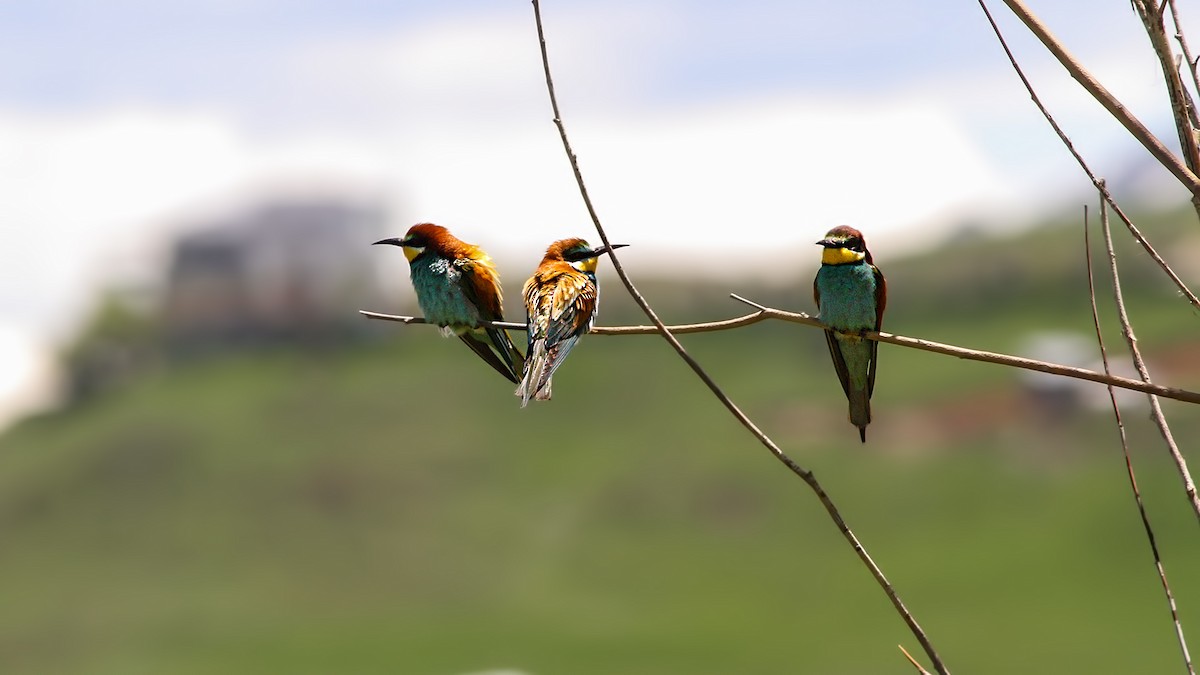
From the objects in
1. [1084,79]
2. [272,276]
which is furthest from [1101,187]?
[272,276]

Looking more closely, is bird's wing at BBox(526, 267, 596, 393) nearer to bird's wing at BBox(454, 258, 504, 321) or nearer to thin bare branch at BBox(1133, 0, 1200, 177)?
bird's wing at BBox(454, 258, 504, 321)

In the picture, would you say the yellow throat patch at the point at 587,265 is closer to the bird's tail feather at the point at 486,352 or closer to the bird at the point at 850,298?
the bird's tail feather at the point at 486,352

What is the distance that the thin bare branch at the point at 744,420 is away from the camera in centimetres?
166

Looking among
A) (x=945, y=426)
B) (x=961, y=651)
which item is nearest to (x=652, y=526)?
(x=945, y=426)

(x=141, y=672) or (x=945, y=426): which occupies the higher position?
(x=945, y=426)

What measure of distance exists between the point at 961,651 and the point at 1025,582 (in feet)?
13.2

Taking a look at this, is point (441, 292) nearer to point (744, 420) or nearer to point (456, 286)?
point (456, 286)

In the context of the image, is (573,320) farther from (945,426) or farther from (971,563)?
(945,426)

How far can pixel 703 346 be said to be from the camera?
152ft

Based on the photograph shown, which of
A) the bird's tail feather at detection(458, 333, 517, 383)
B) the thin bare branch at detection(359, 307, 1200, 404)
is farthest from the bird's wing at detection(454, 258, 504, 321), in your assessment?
the thin bare branch at detection(359, 307, 1200, 404)

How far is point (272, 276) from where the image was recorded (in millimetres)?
53750

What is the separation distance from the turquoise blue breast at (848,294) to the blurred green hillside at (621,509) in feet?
80.9

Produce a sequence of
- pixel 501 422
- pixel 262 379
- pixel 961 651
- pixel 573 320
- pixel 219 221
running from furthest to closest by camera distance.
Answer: pixel 219 221 < pixel 262 379 < pixel 501 422 < pixel 961 651 < pixel 573 320

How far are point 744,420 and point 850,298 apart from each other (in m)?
1.68
